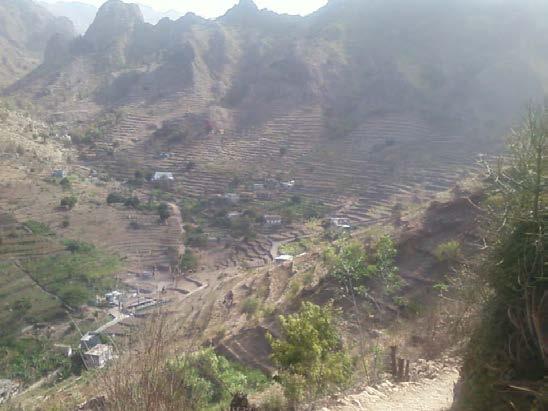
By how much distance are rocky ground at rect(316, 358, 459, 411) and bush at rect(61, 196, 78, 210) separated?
23.4 meters

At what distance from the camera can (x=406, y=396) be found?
6.65 metres

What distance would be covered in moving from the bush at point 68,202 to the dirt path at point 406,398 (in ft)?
77.5

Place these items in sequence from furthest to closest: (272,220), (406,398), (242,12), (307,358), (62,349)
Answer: (242,12)
(272,220)
(62,349)
(406,398)
(307,358)

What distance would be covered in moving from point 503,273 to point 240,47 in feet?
198

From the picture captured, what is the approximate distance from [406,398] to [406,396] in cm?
7

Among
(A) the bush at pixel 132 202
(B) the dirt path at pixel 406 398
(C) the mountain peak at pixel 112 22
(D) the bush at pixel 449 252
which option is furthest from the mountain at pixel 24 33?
(B) the dirt path at pixel 406 398

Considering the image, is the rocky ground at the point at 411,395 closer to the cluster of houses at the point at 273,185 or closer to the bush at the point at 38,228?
the bush at the point at 38,228

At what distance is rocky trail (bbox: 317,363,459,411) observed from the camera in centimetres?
615

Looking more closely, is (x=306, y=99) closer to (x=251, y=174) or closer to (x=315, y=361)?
(x=251, y=174)

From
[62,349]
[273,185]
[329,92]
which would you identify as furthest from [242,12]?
[62,349]

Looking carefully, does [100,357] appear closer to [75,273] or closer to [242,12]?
[75,273]

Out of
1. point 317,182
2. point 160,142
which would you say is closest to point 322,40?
point 160,142

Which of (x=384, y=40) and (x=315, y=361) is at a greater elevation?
(x=384, y=40)

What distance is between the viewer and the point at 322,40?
53.5 m
